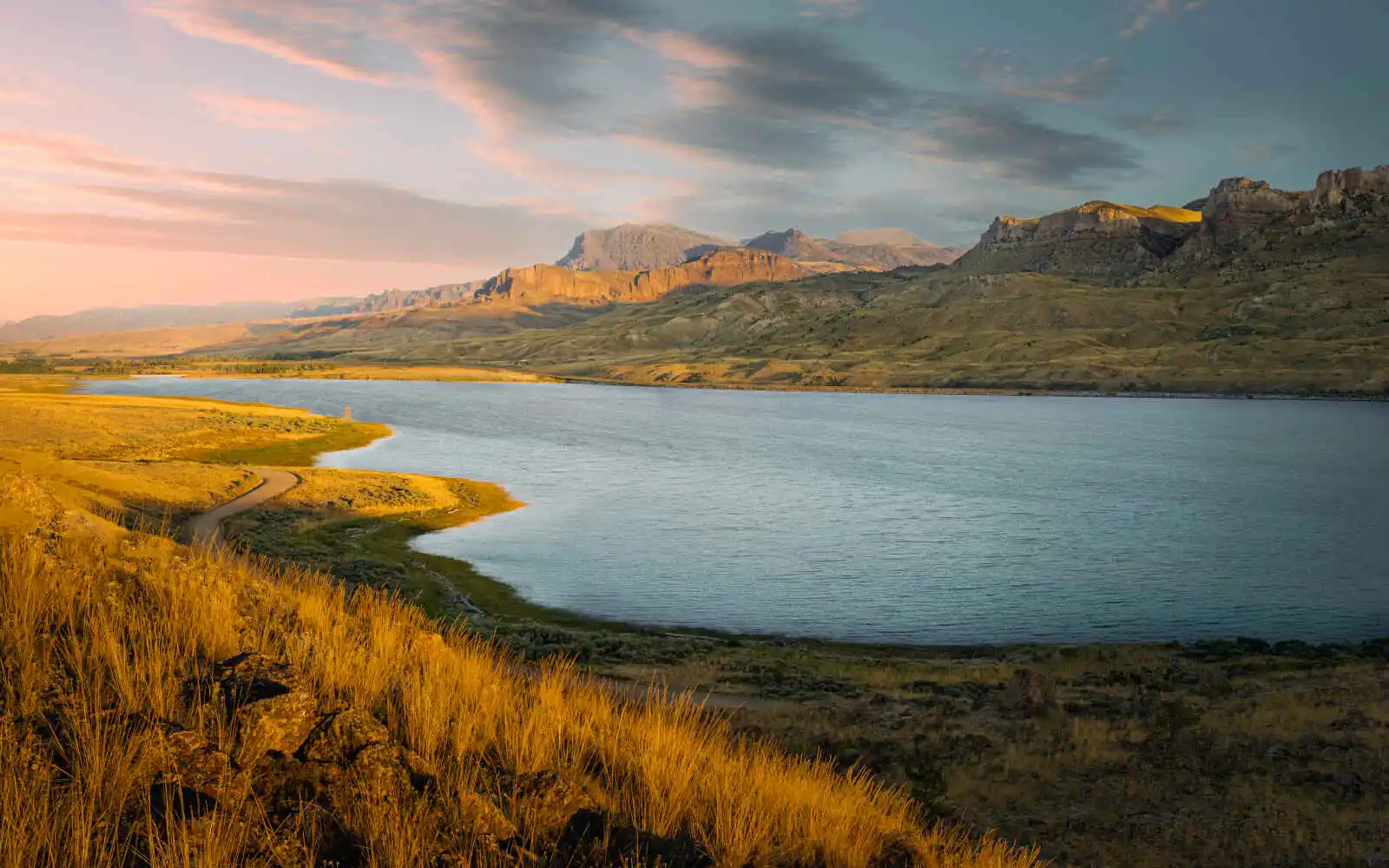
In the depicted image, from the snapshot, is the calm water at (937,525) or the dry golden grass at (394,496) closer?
the calm water at (937,525)

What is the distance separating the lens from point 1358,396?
13088cm

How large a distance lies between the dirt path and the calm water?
332 inches

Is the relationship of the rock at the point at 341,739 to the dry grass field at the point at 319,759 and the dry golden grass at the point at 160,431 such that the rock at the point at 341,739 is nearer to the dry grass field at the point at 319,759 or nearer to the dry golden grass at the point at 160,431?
the dry grass field at the point at 319,759

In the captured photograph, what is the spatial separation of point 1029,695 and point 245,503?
119 ft

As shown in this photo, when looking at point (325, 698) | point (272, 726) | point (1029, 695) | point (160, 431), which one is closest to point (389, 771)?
point (272, 726)

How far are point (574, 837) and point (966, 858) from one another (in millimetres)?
3083

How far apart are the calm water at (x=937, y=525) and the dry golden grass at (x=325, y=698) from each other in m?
20.9

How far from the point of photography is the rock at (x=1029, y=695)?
17.5 metres

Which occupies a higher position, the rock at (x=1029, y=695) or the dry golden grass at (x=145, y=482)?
the dry golden grass at (x=145, y=482)

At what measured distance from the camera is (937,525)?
45.6 metres

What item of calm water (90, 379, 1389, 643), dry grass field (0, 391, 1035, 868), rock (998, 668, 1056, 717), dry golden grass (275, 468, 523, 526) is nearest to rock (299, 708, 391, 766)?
dry grass field (0, 391, 1035, 868)

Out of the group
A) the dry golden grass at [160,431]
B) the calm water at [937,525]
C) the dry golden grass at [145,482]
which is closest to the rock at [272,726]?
the calm water at [937,525]

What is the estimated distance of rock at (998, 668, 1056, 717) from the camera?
1748 centimetres

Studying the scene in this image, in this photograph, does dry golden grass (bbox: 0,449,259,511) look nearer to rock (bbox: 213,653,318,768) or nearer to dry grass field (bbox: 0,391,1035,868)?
dry grass field (bbox: 0,391,1035,868)
